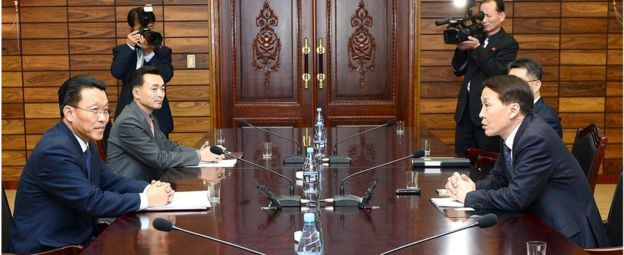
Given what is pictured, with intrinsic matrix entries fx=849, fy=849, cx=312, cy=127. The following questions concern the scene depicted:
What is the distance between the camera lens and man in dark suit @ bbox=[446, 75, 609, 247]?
9.78ft

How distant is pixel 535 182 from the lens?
9.82 ft

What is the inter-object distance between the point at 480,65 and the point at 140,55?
239cm

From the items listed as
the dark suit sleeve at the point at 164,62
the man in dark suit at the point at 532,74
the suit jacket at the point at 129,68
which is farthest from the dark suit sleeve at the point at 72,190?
the dark suit sleeve at the point at 164,62

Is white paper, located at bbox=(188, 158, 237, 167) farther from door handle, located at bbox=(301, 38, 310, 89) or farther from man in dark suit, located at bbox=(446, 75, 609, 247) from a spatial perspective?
door handle, located at bbox=(301, 38, 310, 89)

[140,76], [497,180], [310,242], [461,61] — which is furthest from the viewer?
[461,61]

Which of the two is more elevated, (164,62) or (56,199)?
(164,62)

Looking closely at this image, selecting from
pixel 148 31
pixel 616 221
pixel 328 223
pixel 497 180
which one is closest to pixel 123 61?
pixel 148 31

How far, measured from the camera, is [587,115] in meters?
7.23

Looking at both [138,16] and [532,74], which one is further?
[138,16]

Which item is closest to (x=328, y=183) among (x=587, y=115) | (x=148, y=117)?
(x=148, y=117)

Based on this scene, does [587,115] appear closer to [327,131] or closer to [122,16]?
[327,131]

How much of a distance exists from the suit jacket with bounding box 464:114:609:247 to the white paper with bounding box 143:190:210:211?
0.95 metres

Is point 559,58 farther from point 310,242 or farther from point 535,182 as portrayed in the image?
point 310,242

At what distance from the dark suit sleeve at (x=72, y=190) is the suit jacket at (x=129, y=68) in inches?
113
